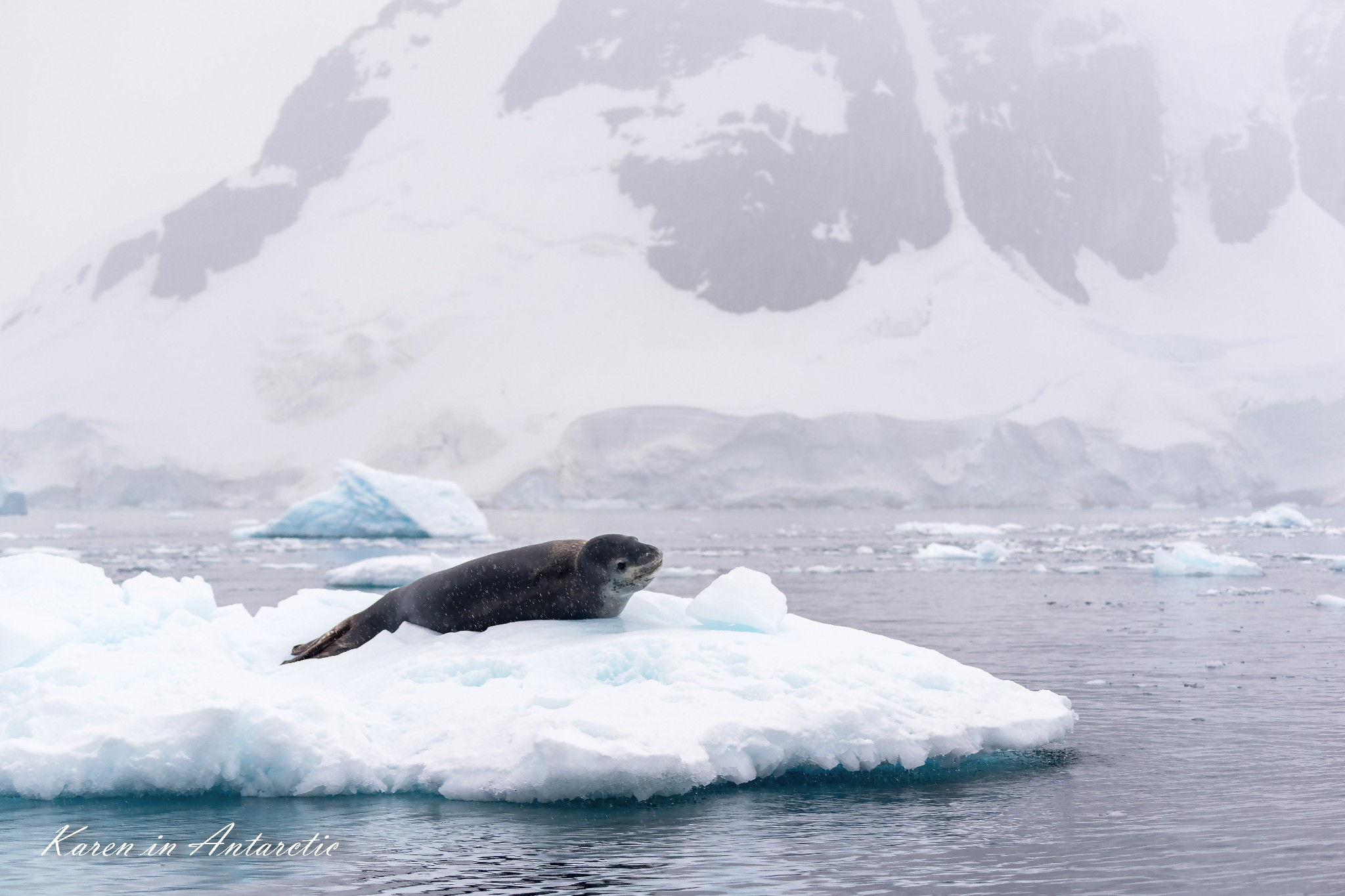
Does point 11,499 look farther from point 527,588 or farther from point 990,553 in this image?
point 527,588

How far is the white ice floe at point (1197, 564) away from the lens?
26.8 metres

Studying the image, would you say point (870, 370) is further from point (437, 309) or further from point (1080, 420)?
point (437, 309)

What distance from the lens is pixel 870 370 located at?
88.2 meters

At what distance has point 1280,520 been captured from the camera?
165ft

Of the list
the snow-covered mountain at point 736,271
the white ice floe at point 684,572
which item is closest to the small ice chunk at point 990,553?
the white ice floe at point 684,572

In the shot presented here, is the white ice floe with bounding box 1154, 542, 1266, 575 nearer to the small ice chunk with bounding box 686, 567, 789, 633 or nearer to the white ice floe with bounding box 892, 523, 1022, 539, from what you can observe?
the white ice floe with bounding box 892, 523, 1022, 539

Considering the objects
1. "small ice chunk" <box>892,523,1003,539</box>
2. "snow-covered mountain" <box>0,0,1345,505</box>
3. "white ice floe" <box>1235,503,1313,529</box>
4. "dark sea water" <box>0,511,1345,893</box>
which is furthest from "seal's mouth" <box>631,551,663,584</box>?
"snow-covered mountain" <box>0,0,1345,505</box>

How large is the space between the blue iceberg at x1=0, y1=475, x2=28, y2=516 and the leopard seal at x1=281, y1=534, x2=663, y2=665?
6115 centimetres

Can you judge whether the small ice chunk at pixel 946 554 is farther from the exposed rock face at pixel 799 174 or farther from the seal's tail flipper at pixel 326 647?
the exposed rock face at pixel 799 174

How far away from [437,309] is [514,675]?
95.2 meters

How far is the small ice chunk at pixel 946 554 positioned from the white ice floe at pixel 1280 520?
22.9 metres

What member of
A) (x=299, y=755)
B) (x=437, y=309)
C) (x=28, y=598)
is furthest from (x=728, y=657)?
(x=437, y=309)

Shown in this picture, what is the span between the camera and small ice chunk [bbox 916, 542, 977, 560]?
32500 mm

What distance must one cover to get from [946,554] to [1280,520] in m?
24.2
